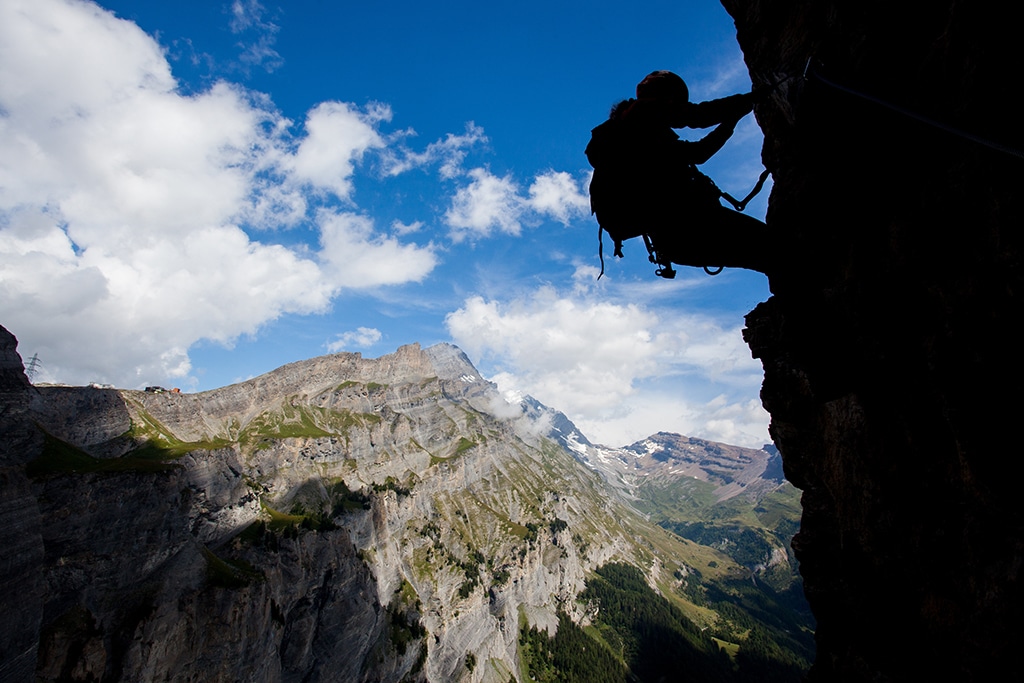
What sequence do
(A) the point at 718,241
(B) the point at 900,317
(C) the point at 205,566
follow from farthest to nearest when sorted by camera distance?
(C) the point at 205,566 < (A) the point at 718,241 < (B) the point at 900,317

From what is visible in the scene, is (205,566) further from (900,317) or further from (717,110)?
(900,317)

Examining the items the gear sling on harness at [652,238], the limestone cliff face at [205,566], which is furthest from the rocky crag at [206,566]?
the gear sling on harness at [652,238]

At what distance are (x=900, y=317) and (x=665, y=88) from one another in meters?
5.81

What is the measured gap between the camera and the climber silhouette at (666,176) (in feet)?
22.9

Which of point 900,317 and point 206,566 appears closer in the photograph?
point 900,317

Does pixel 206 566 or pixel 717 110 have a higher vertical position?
pixel 717 110

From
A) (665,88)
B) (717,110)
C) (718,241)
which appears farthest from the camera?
(718,241)

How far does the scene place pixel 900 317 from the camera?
7734 millimetres

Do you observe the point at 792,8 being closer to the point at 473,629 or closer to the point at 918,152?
Answer: the point at 918,152

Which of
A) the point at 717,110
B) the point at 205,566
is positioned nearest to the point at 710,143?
the point at 717,110

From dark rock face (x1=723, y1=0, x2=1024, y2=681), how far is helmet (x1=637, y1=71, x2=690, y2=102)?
9.17 ft

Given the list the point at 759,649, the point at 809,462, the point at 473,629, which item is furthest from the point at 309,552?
the point at 759,649

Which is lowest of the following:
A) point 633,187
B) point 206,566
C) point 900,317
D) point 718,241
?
point 206,566

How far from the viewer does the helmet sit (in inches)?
269
